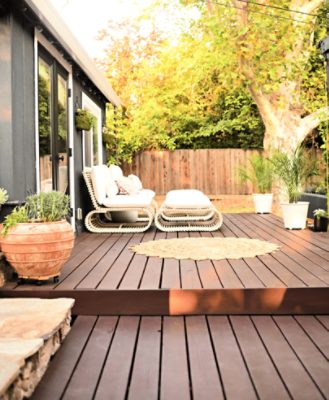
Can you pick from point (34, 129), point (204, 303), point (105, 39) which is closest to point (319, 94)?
point (105, 39)

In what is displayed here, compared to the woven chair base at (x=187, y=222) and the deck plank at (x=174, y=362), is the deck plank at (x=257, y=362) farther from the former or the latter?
the woven chair base at (x=187, y=222)

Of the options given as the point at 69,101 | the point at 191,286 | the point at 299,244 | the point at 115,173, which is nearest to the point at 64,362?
the point at 191,286

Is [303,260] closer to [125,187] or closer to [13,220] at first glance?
[13,220]

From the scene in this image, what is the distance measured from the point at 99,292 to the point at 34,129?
2073 mm

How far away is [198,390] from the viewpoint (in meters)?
2.22

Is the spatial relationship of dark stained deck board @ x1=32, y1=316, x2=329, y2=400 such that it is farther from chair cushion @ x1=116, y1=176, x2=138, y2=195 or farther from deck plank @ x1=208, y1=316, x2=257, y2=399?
chair cushion @ x1=116, y1=176, x2=138, y2=195

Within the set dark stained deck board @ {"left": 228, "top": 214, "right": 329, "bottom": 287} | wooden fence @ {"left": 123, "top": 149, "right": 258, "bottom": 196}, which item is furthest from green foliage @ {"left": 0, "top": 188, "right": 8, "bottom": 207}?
wooden fence @ {"left": 123, "top": 149, "right": 258, "bottom": 196}

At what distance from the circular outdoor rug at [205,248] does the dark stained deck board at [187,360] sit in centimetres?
139

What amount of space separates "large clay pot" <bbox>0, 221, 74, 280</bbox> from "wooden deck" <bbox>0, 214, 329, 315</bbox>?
4.8 inches

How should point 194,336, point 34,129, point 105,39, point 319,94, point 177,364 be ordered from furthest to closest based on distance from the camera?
point 105,39 → point 319,94 → point 34,129 → point 194,336 → point 177,364

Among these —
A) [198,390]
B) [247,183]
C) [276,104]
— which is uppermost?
[276,104]

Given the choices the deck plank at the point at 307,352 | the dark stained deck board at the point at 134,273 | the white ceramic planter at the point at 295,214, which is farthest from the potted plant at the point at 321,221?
the deck plank at the point at 307,352

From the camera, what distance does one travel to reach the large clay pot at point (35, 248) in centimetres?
342

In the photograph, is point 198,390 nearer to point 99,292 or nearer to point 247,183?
point 99,292
